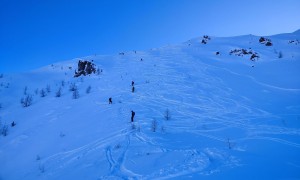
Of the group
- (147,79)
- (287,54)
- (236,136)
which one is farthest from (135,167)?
(287,54)

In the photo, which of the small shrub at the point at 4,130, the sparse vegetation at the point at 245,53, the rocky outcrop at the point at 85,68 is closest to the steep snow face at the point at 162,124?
the small shrub at the point at 4,130

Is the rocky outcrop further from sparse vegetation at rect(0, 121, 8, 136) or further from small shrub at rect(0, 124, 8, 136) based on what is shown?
small shrub at rect(0, 124, 8, 136)

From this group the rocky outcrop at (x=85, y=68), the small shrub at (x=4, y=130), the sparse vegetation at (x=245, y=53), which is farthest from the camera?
the sparse vegetation at (x=245, y=53)

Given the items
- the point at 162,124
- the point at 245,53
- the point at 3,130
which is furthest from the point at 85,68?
the point at 245,53

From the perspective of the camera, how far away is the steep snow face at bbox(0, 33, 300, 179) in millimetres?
6770

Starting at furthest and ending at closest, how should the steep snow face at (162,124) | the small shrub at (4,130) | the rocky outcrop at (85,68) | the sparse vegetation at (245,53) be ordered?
the sparse vegetation at (245,53) → the rocky outcrop at (85,68) → the small shrub at (4,130) → the steep snow face at (162,124)

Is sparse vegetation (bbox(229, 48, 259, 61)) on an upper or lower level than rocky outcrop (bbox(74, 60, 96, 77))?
upper

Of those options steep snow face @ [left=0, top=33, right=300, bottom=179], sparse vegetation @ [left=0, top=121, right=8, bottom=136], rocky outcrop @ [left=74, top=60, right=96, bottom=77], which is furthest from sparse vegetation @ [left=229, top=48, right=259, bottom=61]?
sparse vegetation @ [left=0, top=121, right=8, bottom=136]

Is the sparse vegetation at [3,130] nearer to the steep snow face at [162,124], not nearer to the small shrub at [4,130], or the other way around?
the small shrub at [4,130]

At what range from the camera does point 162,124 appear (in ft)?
34.7

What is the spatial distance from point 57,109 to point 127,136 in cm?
789

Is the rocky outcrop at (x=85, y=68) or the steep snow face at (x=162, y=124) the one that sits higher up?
the rocky outcrop at (x=85, y=68)

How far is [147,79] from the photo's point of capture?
19641mm

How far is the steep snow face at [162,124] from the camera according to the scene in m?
6.77
